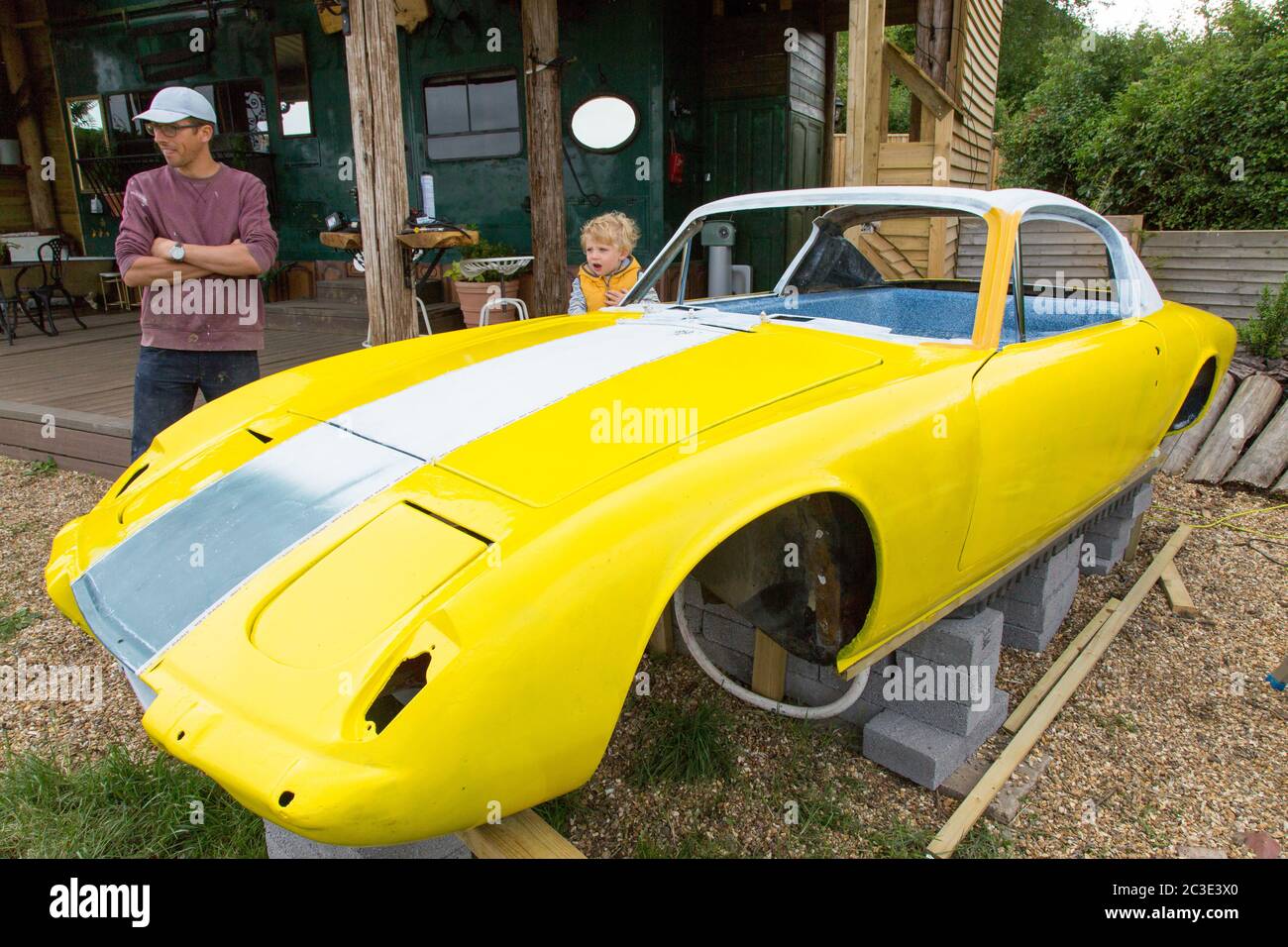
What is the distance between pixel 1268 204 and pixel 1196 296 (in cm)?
274

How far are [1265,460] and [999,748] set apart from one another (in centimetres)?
366

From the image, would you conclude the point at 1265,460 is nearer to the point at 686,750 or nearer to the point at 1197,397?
the point at 1197,397

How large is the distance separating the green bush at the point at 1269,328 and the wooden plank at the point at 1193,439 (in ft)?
2.65

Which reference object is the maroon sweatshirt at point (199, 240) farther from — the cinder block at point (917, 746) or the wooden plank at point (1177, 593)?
the wooden plank at point (1177, 593)

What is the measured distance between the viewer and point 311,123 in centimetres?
912

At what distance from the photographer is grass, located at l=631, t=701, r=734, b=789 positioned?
241 centimetres

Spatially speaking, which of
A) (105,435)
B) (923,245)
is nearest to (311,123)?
(105,435)

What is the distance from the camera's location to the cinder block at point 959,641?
7.84 ft

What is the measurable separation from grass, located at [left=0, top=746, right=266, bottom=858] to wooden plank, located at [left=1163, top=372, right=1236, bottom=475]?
5.43m

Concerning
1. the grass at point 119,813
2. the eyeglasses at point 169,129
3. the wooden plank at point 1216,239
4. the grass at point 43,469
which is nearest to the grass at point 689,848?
the grass at point 119,813

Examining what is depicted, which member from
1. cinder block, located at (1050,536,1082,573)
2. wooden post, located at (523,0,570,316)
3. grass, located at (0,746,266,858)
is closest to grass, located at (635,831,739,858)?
grass, located at (0,746,266,858)

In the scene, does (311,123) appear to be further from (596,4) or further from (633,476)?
(633,476)

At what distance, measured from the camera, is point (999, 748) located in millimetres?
2592

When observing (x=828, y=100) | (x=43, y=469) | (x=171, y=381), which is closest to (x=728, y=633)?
(x=171, y=381)
